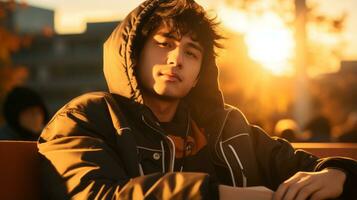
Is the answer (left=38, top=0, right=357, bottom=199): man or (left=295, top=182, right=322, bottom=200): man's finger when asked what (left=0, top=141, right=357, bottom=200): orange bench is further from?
(left=295, top=182, right=322, bottom=200): man's finger

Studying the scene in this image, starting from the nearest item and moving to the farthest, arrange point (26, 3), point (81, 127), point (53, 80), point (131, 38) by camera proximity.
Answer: point (81, 127) → point (131, 38) → point (26, 3) → point (53, 80)

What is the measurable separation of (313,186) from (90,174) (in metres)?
0.80

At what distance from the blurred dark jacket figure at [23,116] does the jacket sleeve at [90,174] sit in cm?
389

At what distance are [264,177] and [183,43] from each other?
2.29 feet

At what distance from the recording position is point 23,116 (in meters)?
7.14

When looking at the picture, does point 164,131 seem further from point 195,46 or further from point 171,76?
point 195,46

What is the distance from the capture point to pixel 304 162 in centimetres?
326

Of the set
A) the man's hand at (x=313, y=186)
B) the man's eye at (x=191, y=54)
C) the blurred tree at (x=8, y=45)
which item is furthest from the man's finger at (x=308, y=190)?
the blurred tree at (x=8, y=45)

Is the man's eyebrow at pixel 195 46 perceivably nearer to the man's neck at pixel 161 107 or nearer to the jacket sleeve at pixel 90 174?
the man's neck at pixel 161 107

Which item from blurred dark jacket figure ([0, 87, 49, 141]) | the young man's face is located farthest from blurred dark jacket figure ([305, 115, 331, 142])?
the young man's face

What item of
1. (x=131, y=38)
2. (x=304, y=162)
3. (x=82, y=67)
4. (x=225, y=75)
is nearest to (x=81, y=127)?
(x=131, y=38)

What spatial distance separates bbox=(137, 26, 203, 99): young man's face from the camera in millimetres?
3205

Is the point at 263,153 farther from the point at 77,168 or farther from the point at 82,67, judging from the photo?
the point at 82,67

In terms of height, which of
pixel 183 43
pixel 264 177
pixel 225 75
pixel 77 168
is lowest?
pixel 225 75
